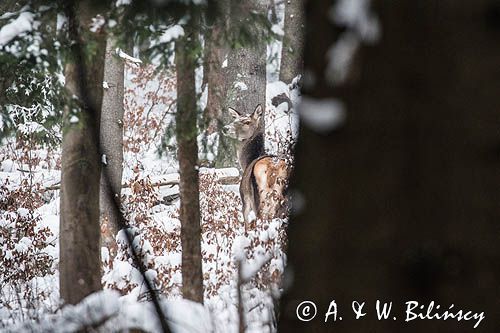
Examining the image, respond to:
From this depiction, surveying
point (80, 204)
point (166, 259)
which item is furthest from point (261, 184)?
point (80, 204)

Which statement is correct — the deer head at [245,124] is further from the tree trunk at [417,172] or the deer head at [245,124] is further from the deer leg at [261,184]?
the tree trunk at [417,172]

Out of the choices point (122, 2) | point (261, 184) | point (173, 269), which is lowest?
point (173, 269)

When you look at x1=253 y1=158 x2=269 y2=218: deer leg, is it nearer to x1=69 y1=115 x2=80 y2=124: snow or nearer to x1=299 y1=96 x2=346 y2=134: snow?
x1=69 y1=115 x2=80 y2=124: snow

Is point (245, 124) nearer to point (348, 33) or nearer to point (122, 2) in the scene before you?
point (122, 2)

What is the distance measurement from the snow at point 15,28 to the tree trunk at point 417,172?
470 cm

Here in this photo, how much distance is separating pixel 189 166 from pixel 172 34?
1.18m

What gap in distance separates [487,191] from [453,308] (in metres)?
0.28

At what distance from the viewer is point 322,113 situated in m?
1.73

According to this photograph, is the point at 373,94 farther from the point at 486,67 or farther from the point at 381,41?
the point at 486,67

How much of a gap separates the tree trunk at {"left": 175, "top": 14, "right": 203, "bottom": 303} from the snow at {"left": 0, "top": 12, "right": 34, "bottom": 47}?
1271 mm

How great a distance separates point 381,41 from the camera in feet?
5.41

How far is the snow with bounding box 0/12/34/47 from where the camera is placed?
581cm

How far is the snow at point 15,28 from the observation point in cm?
581

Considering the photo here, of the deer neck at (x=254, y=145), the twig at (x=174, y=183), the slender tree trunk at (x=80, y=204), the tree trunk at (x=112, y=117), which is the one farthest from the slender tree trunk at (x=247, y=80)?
the slender tree trunk at (x=80, y=204)
